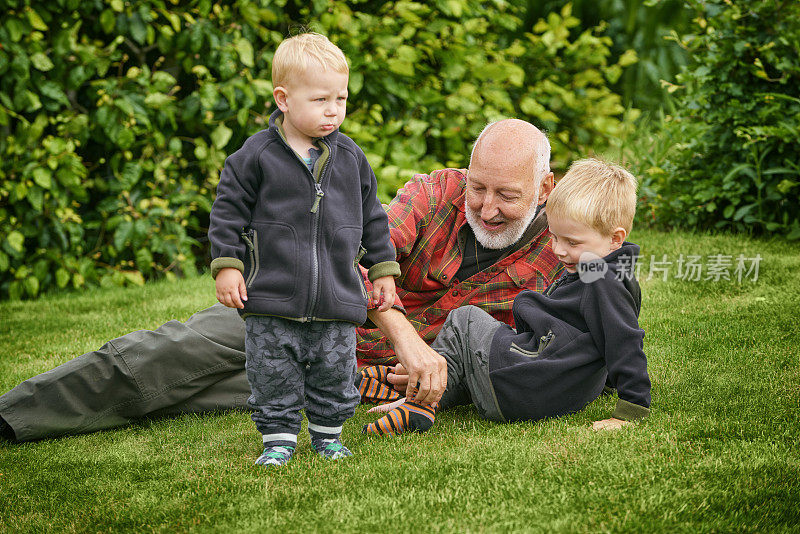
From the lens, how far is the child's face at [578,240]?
8.71ft

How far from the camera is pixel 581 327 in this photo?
8.91 feet

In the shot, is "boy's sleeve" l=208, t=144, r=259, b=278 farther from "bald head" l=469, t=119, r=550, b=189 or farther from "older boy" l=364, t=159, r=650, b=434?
"bald head" l=469, t=119, r=550, b=189

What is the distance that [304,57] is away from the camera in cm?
233

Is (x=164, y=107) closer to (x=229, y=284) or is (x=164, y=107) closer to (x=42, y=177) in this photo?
(x=42, y=177)

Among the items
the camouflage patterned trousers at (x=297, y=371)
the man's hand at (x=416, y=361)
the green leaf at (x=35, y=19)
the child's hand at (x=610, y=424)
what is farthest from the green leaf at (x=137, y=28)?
the child's hand at (x=610, y=424)

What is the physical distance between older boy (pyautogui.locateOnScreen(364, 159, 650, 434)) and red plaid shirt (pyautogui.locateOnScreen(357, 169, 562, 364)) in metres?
0.37

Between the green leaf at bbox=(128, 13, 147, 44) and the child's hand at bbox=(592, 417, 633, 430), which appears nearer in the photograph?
the child's hand at bbox=(592, 417, 633, 430)

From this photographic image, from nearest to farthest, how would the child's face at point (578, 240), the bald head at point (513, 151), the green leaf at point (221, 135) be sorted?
1. the child's face at point (578, 240)
2. the bald head at point (513, 151)
3. the green leaf at point (221, 135)

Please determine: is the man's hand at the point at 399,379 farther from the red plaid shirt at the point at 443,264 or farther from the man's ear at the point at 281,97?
the man's ear at the point at 281,97

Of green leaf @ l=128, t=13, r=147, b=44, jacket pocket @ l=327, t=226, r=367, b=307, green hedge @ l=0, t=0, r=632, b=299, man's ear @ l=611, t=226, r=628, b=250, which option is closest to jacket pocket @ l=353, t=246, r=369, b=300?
jacket pocket @ l=327, t=226, r=367, b=307

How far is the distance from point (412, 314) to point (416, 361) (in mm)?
671

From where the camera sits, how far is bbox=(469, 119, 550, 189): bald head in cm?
306

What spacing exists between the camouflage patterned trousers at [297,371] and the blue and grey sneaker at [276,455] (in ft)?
0.16

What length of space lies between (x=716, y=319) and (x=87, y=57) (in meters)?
4.02
